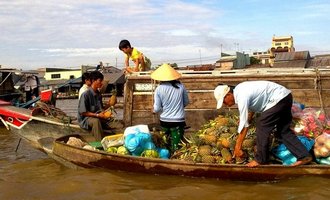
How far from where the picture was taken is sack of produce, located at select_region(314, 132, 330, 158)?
204 inches

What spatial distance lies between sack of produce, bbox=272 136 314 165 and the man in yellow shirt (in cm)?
366

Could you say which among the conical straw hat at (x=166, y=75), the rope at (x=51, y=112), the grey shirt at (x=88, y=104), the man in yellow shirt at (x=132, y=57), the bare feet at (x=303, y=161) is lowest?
the bare feet at (x=303, y=161)

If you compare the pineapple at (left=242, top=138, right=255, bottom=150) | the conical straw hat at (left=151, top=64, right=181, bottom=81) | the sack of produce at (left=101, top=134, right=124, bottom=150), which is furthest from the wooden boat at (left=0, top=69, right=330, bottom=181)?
the conical straw hat at (left=151, top=64, right=181, bottom=81)

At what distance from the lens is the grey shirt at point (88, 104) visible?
7.02m

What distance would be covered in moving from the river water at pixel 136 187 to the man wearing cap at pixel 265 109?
0.34 m

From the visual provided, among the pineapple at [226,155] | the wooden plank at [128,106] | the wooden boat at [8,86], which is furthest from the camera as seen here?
the wooden boat at [8,86]

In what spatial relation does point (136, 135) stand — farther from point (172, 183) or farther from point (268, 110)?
point (268, 110)

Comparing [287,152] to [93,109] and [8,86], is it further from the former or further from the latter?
[8,86]

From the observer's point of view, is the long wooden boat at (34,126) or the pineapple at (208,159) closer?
the pineapple at (208,159)

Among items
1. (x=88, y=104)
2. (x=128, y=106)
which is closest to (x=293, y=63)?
(x=128, y=106)

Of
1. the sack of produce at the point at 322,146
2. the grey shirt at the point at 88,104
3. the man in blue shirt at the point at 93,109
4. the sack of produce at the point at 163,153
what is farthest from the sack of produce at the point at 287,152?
the grey shirt at the point at 88,104

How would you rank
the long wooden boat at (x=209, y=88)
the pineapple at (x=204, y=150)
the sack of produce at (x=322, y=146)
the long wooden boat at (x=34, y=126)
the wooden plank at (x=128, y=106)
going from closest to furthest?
the sack of produce at (x=322, y=146) < the pineapple at (x=204, y=150) < the long wooden boat at (x=209, y=88) < the wooden plank at (x=128, y=106) < the long wooden boat at (x=34, y=126)

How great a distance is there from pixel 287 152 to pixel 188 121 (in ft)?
8.99

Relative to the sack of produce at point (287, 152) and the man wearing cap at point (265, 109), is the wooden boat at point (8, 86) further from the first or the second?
the sack of produce at point (287, 152)
